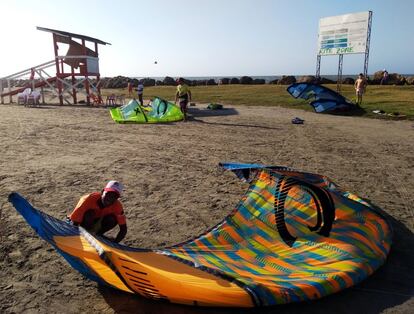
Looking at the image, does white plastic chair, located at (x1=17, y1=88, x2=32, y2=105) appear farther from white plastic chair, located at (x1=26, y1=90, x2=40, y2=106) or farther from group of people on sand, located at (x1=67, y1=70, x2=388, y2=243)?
group of people on sand, located at (x1=67, y1=70, x2=388, y2=243)

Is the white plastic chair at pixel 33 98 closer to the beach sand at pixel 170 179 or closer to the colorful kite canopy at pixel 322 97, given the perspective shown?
the beach sand at pixel 170 179

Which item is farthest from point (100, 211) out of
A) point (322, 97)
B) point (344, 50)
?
point (344, 50)

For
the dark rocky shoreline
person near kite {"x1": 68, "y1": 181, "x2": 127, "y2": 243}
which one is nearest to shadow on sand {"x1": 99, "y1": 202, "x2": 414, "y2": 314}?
person near kite {"x1": 68, "y1": 181, "x2": 127, "y2": 243}

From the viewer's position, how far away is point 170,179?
7.74m

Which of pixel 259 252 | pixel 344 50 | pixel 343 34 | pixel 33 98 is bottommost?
pixel 259 252

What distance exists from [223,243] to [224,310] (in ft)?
3.82

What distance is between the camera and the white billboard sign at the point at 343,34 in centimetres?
2689

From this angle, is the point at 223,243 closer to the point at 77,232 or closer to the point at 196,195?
the point at 77,232

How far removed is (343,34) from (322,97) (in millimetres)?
11380

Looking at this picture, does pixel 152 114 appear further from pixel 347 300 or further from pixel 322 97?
pixel 347 300

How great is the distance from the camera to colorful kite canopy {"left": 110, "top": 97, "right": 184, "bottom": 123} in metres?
15.9

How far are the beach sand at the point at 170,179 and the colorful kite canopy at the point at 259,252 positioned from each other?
23 cm

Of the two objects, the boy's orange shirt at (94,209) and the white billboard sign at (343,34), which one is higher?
the white billboard sign at (343,34)

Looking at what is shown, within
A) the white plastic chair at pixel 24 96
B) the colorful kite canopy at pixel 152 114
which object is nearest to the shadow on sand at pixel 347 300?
the colorful kite canopy at pixel 152 114
